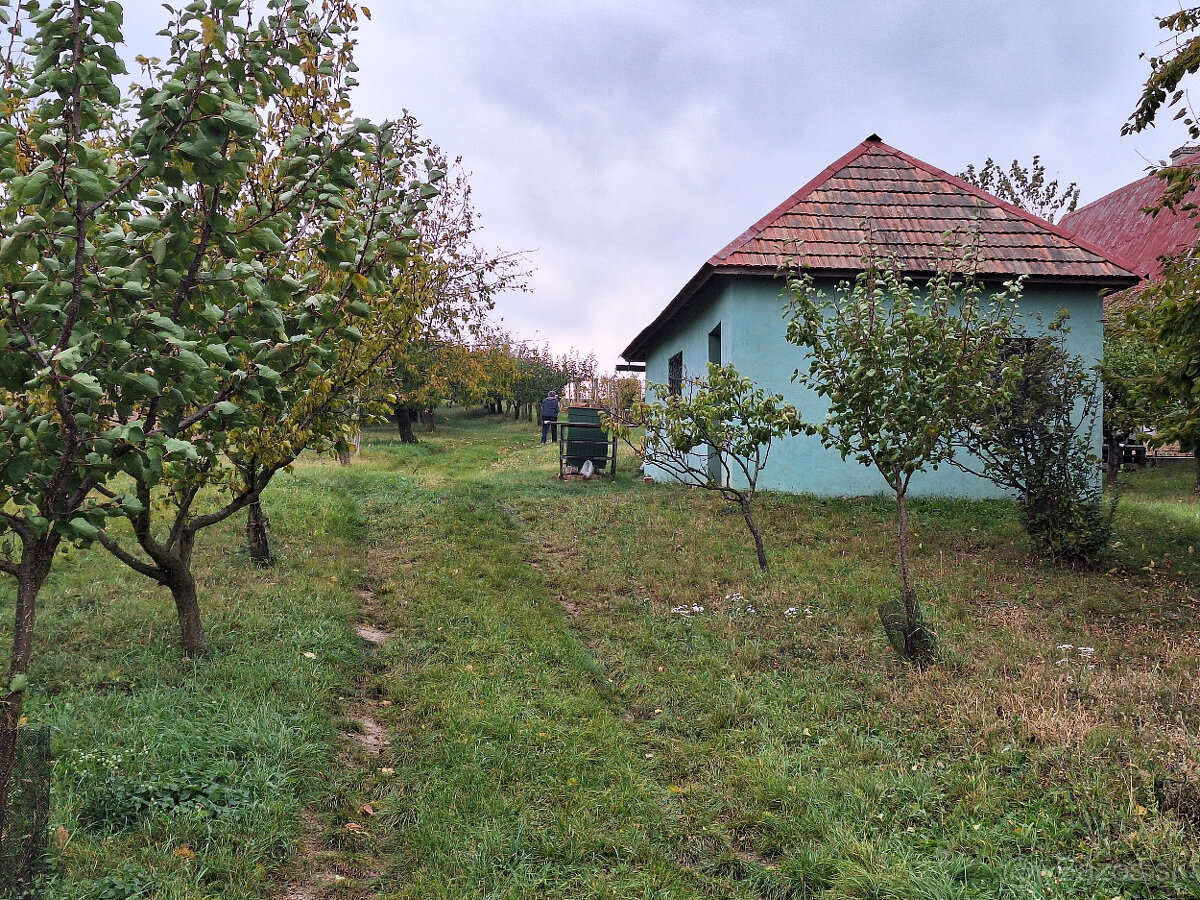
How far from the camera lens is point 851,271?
10.7 meters

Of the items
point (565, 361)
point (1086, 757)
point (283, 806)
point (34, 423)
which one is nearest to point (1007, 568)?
point (1086, 757)

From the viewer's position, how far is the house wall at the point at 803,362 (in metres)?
11.1

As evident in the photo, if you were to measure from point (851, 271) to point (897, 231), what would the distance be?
1206 mm

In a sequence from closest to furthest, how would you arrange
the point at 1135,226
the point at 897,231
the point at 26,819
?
1. the point at 26,819
2. the point at 897,231
3. the point at 1135,226

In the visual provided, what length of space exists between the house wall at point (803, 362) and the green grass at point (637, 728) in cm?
314

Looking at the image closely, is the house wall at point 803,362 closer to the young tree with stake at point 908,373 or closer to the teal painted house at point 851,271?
the teal painted house at point 851,271

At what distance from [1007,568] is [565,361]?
41.7 metres

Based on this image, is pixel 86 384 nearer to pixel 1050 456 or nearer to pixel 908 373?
pixel 908 373

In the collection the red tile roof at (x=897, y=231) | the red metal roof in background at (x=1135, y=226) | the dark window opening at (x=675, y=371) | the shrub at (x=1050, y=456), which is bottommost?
the shrub at (x=1050, y=456)

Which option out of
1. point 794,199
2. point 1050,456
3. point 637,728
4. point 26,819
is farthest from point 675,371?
point 26,819

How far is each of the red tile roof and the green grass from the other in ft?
15.0

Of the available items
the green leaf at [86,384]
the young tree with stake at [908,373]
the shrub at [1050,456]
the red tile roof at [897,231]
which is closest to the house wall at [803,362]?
the red tile roof at [897,231]

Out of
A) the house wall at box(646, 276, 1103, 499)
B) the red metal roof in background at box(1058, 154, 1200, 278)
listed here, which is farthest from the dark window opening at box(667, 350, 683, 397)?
the red metal roof in background at box(1058, 154, 1200, 278)

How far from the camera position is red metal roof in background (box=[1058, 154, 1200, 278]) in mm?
19652
